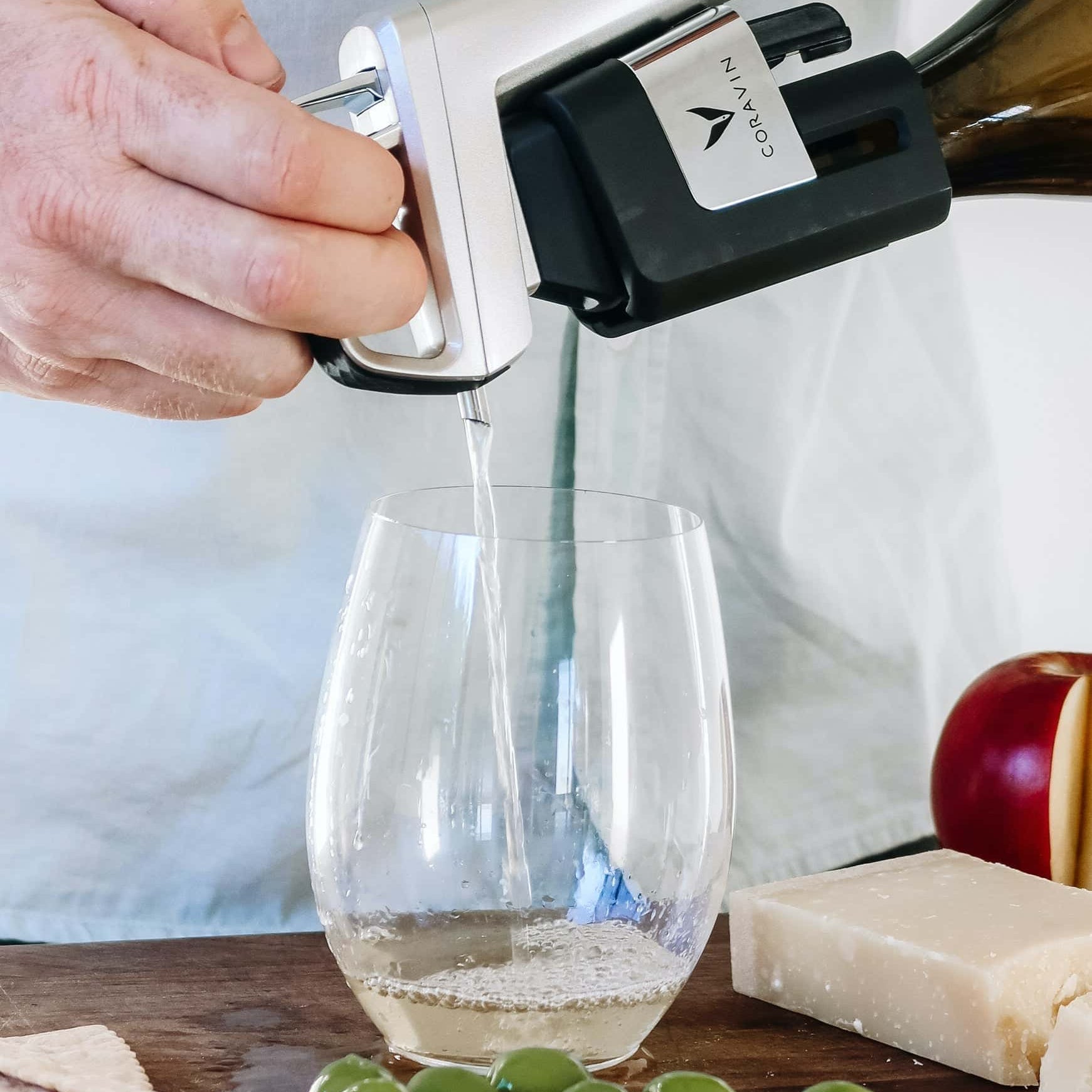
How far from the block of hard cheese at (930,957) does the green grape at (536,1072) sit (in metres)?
0.12

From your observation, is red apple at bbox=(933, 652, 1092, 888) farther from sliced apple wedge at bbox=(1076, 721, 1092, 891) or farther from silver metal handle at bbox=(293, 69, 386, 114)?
silver metal handle at bbox=(293, 69, 386, 114)

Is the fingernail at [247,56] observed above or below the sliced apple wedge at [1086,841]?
above

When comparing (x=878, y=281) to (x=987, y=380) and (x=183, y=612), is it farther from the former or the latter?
(x=987, y=380)

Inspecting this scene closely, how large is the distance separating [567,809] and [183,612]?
31 cm

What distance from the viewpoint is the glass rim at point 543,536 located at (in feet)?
1.18

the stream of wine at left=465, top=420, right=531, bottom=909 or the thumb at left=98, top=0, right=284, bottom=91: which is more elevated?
the thumb at left=98, top=0, right=284, bottom=91

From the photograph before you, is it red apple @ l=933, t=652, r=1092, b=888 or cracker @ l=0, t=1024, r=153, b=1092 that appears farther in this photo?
red apple @ l=933, t=652, r=1092, b=888

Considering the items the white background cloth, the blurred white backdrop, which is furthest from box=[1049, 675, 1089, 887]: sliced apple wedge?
the blurred white backdrop

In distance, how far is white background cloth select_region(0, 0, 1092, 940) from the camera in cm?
60

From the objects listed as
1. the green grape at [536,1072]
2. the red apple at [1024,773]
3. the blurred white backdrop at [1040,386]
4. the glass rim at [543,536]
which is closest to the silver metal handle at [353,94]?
the glass rim at [543,536]

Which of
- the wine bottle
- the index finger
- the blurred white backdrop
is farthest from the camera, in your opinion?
the blurred white backdrop

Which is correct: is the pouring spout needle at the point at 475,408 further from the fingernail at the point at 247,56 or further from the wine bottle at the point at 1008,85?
the wine bottle at the point at 1008,85

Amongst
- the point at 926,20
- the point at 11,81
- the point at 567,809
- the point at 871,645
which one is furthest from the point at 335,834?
the point at 926,20

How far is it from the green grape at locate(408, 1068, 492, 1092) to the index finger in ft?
0.69
